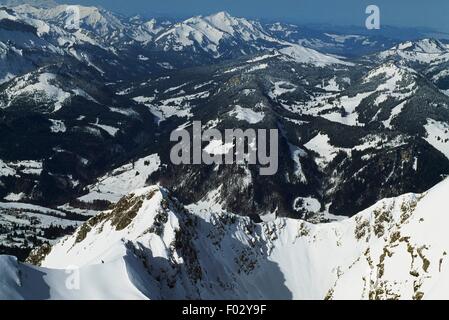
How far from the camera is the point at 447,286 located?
100062mm
